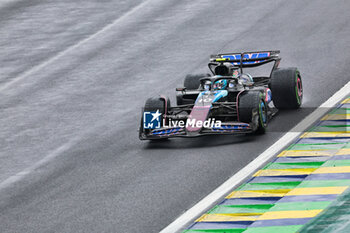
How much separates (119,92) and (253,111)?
7.21 metres

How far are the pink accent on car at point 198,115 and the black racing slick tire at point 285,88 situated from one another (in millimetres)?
2383

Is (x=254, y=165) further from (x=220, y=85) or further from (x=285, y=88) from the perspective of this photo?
(x=285, y=88)

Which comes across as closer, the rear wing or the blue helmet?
the blue helmet

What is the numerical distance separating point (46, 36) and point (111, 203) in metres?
17.4

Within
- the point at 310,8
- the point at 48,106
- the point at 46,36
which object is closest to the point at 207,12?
the point at 310,8

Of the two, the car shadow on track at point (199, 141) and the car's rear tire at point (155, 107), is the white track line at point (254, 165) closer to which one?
the car shadow on track at point (199, 141)

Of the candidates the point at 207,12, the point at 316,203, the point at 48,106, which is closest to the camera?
the point at 316,203

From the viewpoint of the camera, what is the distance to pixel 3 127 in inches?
768

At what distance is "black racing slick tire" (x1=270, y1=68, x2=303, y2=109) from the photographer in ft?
57.3

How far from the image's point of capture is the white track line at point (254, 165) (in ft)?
38.1

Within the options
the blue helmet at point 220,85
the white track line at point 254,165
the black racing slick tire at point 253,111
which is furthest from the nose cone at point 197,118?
the white track line at point 254,165

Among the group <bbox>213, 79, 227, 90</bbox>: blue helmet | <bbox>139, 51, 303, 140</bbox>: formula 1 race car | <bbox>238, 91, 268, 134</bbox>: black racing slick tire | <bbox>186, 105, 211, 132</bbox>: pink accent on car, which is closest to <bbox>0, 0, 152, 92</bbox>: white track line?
<bbox>139, 51, 303, 140</bbox>: formula 1 race car

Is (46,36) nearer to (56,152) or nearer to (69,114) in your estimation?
(69,114)

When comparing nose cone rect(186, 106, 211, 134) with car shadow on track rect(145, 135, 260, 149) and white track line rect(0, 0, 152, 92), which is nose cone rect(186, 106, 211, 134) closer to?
car shadow on track rect(145, 135, 260, 149)
